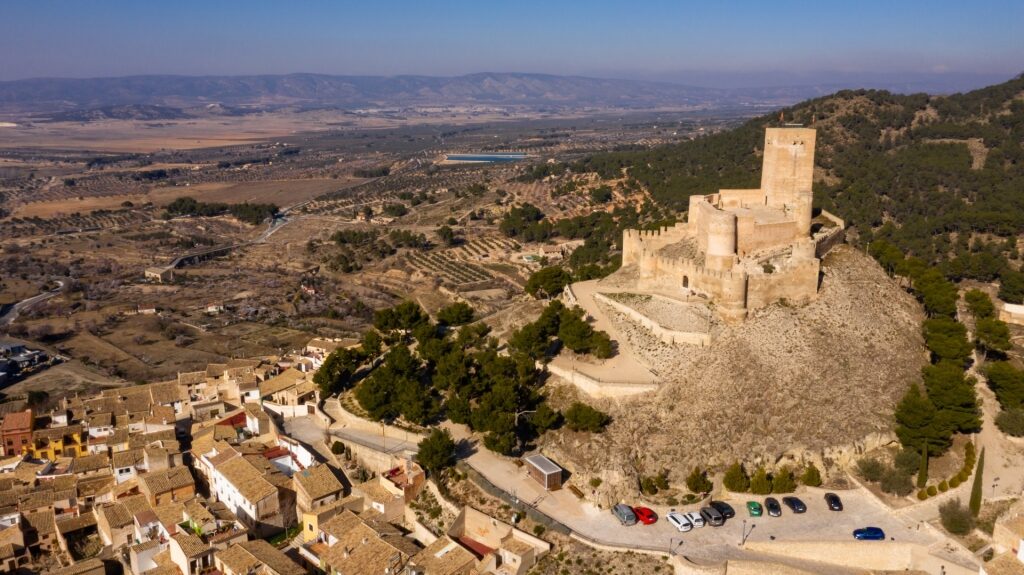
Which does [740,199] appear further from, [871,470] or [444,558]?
[444,558]

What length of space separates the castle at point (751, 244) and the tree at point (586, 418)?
626 centimetres

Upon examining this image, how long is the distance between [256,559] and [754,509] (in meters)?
14.5

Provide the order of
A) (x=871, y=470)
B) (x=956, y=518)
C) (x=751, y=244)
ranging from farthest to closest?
(x=751, y=244)
(x=871, y=470)
(x=956, y=518)

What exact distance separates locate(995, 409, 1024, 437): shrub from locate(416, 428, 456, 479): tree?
62.5 ft

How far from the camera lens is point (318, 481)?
2684 centimetres

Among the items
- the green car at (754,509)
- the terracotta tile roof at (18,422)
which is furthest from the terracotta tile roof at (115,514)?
the green car at (754,509)

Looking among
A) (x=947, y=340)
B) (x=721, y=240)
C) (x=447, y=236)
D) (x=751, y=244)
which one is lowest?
(x=447, y=236)

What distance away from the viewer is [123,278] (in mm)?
68875

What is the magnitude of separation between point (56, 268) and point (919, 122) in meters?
80.9

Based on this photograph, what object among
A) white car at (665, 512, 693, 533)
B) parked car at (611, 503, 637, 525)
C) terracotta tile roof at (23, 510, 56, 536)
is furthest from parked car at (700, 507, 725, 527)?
terracotta tile roof at (23, 510, 56, 536)

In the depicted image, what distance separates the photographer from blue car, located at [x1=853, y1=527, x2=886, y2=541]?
71.4 feet

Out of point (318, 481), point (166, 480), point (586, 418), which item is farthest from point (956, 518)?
point (166, 480)

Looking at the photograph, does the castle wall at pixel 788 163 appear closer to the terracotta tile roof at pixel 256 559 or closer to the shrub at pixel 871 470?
the shrub at pixel 871 470

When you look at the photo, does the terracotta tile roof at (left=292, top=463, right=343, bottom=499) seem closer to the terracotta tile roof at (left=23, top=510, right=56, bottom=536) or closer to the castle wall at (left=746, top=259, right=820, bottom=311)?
the terracotta tile roof at (left=23, top=510, right=56, bottom=536)
